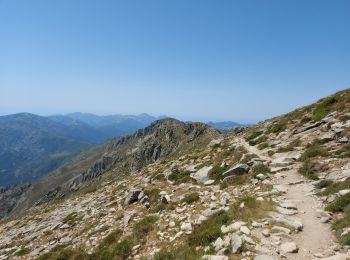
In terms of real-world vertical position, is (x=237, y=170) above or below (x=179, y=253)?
above

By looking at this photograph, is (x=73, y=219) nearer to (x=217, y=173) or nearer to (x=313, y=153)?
(x=217, y=173)

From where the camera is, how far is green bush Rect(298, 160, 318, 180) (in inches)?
714

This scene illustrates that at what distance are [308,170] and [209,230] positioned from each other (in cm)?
912

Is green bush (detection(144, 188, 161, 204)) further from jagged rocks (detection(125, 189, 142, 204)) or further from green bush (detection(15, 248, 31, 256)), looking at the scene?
green bush (detection(15, 248, 31, 256))

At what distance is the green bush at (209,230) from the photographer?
12502mm

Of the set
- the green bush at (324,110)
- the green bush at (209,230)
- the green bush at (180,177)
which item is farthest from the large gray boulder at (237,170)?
the green bush at (324,110)

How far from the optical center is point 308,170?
62.2ft

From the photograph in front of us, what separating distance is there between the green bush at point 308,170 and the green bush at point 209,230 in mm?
6779

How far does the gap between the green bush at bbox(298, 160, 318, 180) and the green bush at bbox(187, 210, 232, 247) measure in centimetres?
678

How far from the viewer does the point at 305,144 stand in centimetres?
2444

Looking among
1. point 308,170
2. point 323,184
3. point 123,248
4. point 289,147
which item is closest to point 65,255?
point 123,248

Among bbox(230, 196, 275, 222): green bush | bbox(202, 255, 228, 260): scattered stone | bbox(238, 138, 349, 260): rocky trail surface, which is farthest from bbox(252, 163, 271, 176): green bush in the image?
bbox(202, 255, 228, 260): scattered stone

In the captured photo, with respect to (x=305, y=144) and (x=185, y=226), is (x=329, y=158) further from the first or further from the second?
(x=185, y=226)

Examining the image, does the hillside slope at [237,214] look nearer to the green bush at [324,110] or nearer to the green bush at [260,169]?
the green bush at [260,169]
